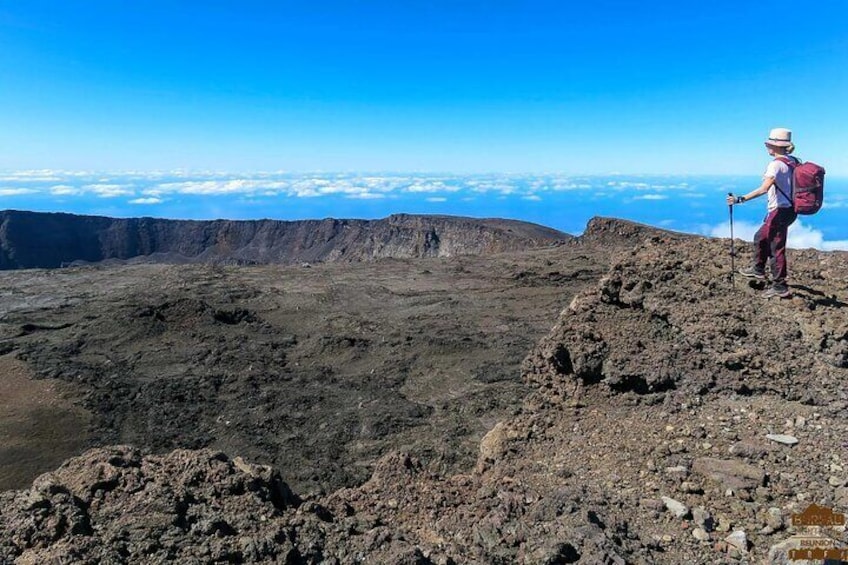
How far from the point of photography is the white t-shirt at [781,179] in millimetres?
5457

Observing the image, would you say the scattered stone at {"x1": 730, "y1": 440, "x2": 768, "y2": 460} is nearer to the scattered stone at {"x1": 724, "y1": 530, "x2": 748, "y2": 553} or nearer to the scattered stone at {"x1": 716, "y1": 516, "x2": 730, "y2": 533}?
the scattered stone at {"x1": 716, "y1": 516, "x2": 730, "y2": 533}

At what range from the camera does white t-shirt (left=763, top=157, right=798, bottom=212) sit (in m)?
5.46

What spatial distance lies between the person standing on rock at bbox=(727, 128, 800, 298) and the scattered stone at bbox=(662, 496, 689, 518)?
2943 mm

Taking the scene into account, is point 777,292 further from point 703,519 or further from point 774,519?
point 703,519

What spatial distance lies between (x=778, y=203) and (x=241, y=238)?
166ft

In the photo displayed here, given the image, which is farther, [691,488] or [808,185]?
[808,185]

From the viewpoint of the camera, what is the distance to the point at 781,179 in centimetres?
548

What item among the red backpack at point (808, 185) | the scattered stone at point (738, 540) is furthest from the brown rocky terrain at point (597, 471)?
the red backpack at point (808, 185)

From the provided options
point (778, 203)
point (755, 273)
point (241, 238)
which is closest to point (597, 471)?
point (755, 273)

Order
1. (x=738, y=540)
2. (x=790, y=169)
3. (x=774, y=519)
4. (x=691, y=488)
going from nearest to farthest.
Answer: (x=738, y=540) < (x=774, y=519) < (x=691, y=488) < (x=790, y=169)

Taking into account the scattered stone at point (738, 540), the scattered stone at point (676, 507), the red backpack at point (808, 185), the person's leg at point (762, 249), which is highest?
the red backpack at point (808, 185)

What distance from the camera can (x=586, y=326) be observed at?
5.91 metres

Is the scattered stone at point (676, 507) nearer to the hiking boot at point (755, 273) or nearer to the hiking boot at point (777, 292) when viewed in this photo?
the hiking boot at point (777, 292)

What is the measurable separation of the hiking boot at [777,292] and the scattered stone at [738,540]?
3.08 meters
